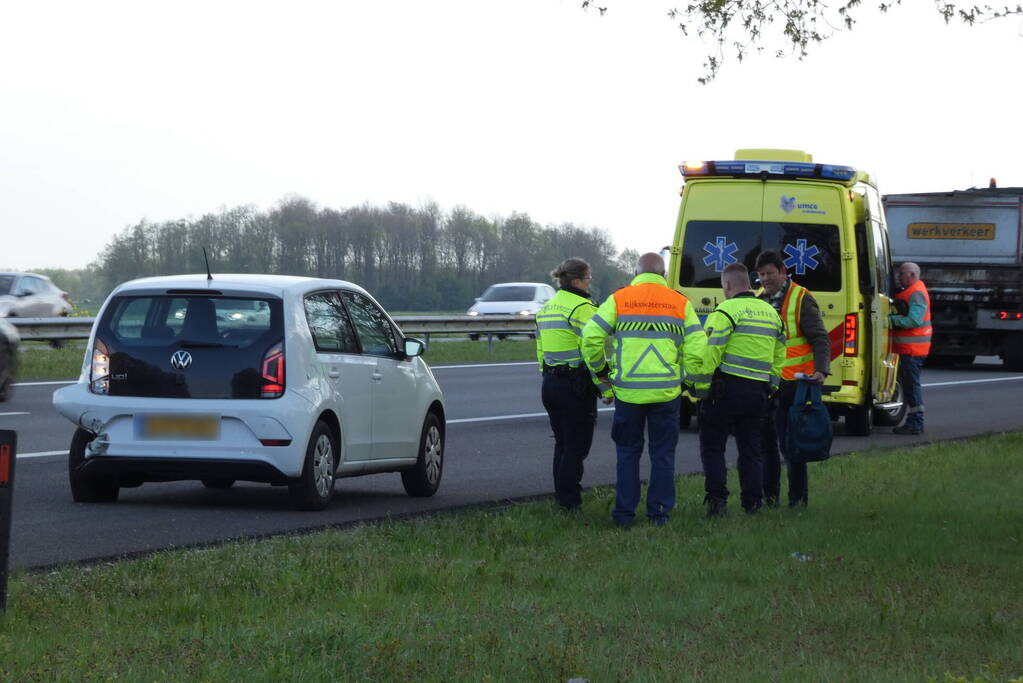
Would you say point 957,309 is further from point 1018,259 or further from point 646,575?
point 646,575

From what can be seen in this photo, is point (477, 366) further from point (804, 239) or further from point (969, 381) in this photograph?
point (804, 239)

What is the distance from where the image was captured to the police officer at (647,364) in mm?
9586

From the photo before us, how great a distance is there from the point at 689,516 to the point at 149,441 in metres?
3.32

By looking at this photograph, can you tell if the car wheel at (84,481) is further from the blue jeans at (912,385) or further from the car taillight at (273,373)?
the blue jeans at (912,385)

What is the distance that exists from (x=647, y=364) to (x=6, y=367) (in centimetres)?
655

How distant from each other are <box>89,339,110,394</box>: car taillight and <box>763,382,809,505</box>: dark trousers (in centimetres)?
413

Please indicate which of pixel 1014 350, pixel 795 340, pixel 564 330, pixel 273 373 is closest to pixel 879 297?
pixel 795 340

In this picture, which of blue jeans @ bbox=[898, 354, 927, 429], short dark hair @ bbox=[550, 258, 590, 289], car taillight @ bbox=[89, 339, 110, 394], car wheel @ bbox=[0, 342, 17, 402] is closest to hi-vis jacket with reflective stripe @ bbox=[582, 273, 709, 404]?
short dark hair @ bbox=[550, 258, 590, 289]

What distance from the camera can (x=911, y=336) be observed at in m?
17.2

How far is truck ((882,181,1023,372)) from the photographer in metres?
30.2

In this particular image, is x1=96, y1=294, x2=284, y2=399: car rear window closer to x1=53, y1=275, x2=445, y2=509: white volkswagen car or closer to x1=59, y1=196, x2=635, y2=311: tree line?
x1=53, y1=275, x2=445, y2=509: white volkswagen car

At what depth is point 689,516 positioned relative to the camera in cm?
1004

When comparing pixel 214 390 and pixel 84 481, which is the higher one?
pixel 214 390

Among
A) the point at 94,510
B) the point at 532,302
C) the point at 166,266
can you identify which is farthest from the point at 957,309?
the point at 94,510
